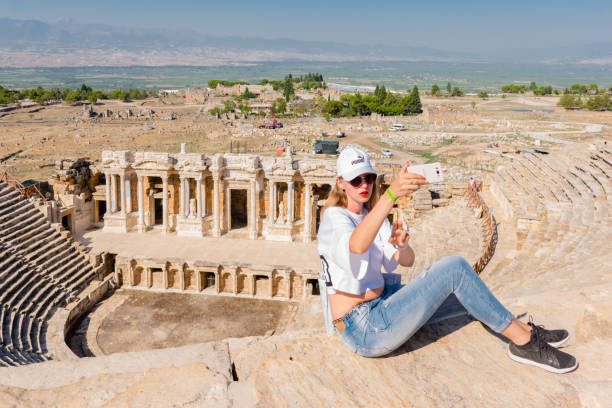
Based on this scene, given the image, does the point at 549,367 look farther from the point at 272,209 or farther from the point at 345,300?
the point at 272,209

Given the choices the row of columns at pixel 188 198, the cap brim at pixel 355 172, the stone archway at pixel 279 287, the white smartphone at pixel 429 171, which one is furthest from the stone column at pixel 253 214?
the white smartphone at pixel 429 171

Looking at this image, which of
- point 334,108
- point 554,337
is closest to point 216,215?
point 554,337

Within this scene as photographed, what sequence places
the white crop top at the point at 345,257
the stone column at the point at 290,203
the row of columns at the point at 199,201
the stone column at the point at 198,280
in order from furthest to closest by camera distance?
the row of columns at the point at 199,201
the stone column at the point at 290,203
the stone column at the point at 198,280
the white crop top at the point at 345,257

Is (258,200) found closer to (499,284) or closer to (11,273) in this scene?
(11,273)

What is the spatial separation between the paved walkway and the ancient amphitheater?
0.45 feet

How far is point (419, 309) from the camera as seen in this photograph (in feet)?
18.4

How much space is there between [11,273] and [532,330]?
1915cm

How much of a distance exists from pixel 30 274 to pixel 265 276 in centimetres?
918

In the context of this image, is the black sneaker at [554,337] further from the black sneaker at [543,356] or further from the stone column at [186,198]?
the stone column at [186,198]

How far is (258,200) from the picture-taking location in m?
27.1

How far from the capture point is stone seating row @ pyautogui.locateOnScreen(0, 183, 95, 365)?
16.6 meters

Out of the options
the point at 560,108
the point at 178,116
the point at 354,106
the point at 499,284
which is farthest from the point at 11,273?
the point at 560,108

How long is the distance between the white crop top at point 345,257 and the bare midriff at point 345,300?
0.19 feet

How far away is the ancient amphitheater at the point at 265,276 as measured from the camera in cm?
556
